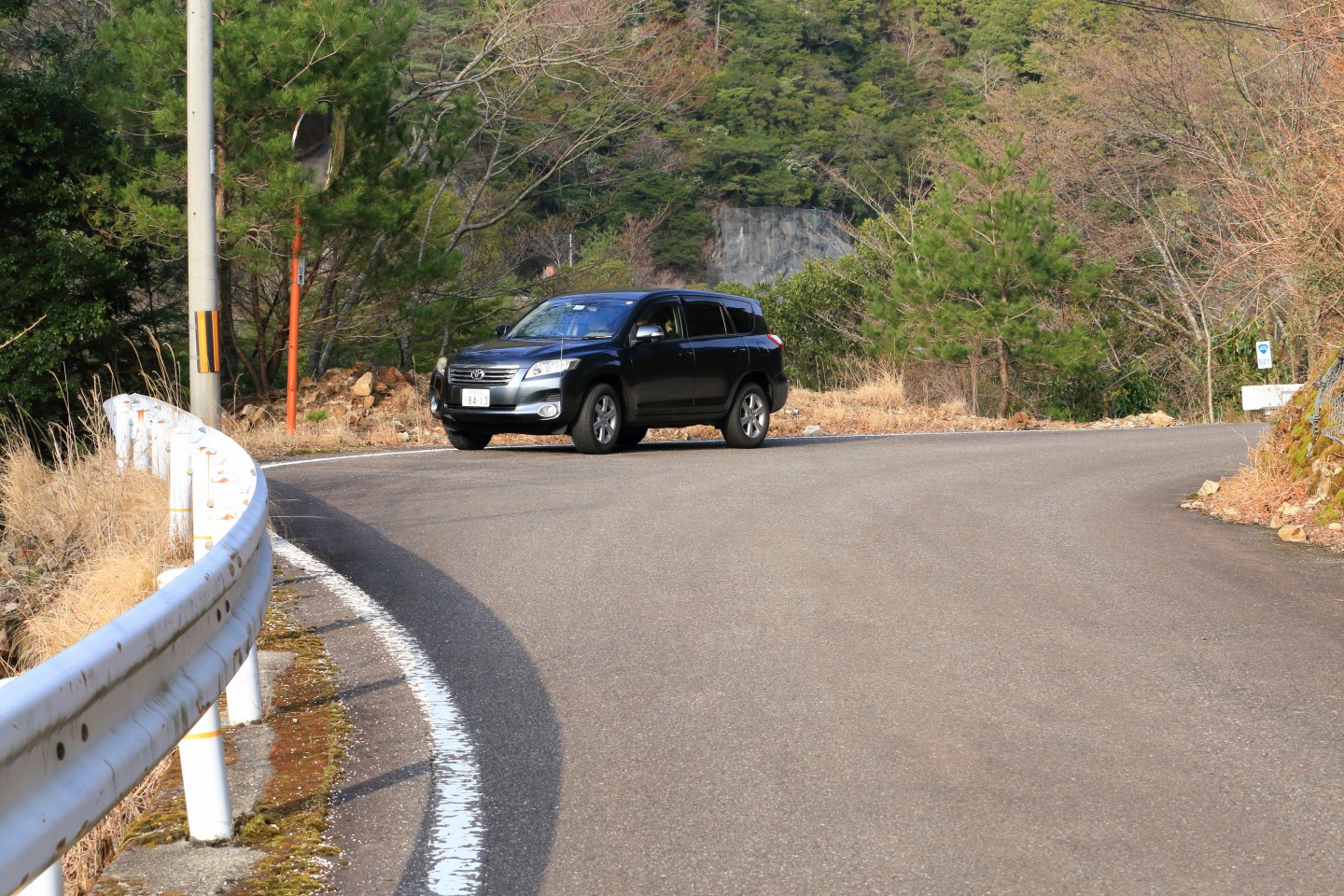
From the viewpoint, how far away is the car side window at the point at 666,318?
16.6 m

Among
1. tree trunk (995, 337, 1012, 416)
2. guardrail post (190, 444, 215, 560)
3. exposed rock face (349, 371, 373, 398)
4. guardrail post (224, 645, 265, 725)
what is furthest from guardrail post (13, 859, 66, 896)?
tree trunk (995, 337, 1012, 416)

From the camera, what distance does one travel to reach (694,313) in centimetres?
1738

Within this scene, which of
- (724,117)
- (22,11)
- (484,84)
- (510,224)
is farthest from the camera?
(724,117)

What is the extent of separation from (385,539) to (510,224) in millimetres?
33770

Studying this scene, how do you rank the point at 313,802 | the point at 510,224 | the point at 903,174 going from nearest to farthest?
the point at 313,802 → the point at 510,224 → the point at 903,174

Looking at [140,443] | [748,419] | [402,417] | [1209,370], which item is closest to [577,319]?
[748,419]

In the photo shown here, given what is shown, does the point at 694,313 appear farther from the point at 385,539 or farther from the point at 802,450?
the point at 385,539

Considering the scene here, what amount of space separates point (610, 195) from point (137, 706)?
39.1m

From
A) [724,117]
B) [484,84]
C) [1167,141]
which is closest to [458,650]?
[484,84]

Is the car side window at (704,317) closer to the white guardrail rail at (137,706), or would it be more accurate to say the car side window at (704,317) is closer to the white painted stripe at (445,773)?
the white painted stripe at (445,773)

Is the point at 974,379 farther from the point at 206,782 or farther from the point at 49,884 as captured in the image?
the point at 49,884

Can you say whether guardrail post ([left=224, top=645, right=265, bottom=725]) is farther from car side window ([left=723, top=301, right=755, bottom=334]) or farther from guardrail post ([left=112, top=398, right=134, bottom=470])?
car side window ([left=723, top=301, right=755, bottom=334])

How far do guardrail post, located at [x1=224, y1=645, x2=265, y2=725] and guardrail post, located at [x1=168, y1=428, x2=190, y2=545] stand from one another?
1.68 m

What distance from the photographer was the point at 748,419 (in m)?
17.9
